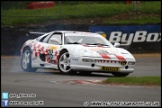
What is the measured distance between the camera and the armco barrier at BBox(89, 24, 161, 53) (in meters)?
25.9

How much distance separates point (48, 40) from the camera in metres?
16.5

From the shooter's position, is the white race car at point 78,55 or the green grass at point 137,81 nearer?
the green grass at point 137,81

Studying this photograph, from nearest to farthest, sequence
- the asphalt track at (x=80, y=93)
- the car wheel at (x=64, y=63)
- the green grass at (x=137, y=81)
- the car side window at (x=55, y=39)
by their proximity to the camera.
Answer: the asphalt track at (x=80, y=93), the green grass at (x=137, y=81), the car wheel at (x=64, y=63), the car side window at (x=55, y=39)

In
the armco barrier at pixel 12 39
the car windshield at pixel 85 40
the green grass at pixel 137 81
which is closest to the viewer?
the green grass at pixel 137 81

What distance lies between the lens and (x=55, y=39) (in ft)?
53.0

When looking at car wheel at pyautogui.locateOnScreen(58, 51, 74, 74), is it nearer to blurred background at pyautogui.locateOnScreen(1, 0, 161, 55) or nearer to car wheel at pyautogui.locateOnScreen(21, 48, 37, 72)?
car wheel at pyautogui.locateOnScreen(21, 48, 37, 72)

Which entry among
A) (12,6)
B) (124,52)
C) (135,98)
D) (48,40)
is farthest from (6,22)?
(135,98)

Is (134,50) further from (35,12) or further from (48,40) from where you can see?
(48,40)

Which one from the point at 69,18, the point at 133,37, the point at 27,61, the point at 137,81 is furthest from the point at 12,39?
the point at 137,81

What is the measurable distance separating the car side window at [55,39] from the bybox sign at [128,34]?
9482 millimetres

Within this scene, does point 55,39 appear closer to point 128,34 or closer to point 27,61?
point 27,61

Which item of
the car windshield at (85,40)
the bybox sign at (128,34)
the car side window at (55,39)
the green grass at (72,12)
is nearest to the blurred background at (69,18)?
the green grass at (72,12)

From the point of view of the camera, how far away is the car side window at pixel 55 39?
52.5 feet

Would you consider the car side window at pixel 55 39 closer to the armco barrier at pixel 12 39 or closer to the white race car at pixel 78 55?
the white race car at pixel 78 55
